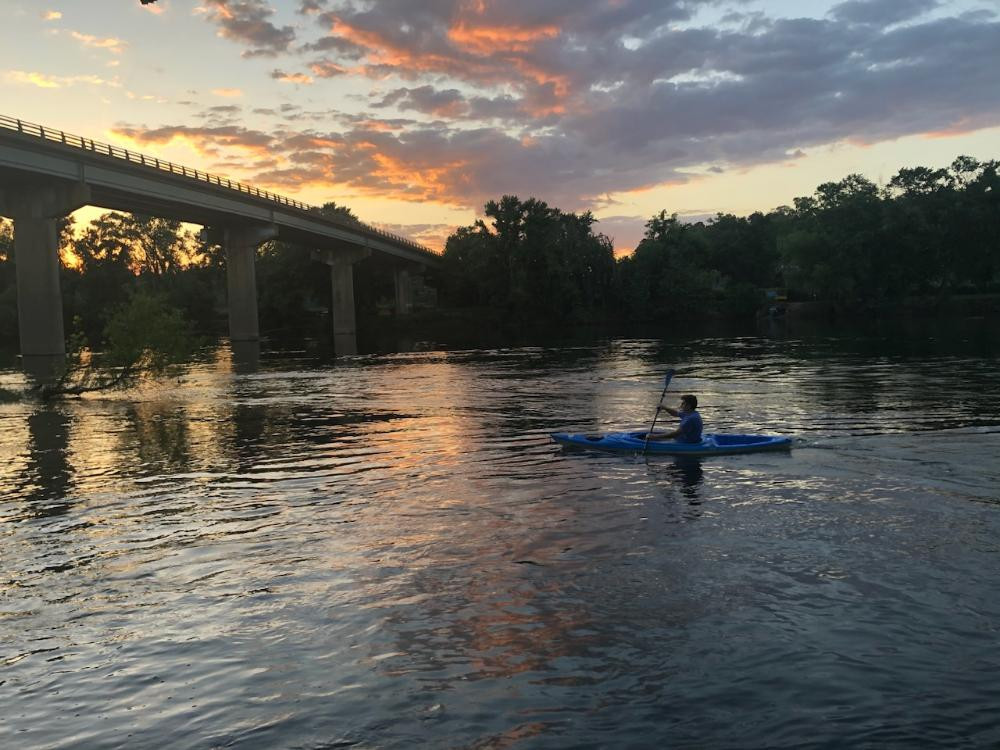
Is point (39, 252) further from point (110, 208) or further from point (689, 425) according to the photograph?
point (689, 425)

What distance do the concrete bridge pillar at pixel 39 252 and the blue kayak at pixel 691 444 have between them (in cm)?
4470

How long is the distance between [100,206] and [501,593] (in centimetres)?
6332

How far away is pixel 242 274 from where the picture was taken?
7950 centimetres

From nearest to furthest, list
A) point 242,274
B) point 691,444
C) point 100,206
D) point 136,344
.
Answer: point 691,444 < point 136,344 < point 100,206 < point 242,274

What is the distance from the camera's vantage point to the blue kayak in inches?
671

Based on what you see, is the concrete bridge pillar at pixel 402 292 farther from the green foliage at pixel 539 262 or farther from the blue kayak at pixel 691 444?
the blue kayak at pixel 691 444

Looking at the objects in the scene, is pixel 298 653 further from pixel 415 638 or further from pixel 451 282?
pixel 451 282

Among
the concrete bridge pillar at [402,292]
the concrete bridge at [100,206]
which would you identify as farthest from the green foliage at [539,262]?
the concrete bridge at [100,206]

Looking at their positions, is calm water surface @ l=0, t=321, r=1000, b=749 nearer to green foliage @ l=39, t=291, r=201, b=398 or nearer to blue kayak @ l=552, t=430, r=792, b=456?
blue kayak @ l=552, t=430, r=792, b=456

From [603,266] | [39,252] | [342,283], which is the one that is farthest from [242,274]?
[603,266]

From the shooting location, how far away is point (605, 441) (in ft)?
58.5

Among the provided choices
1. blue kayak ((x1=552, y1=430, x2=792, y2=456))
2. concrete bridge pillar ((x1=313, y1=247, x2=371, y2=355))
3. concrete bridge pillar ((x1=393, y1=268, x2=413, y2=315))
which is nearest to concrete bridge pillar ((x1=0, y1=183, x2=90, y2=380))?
blue kayak ((x1=552, y1=430, x2=792, y2=456))

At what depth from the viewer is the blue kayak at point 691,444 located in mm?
17031

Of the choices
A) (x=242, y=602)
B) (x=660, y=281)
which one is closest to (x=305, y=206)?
(x=660, y=281)
